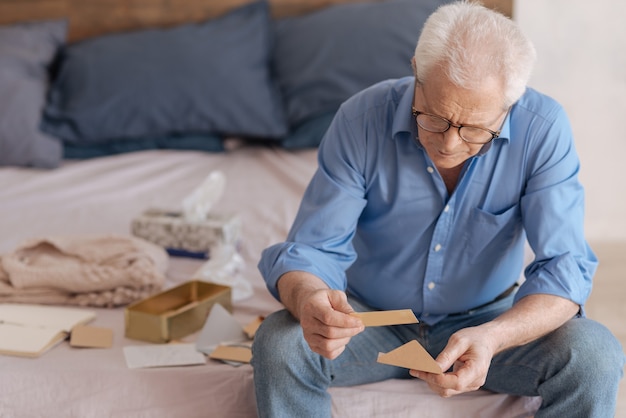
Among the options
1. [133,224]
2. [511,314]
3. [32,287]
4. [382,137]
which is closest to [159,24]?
[133,224]

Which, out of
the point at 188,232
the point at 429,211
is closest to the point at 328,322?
the point at 429,211

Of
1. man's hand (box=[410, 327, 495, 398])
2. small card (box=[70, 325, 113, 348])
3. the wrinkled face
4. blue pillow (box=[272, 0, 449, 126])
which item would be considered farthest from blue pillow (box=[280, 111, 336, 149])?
man's hand (box=[410, 327, 495, 398])

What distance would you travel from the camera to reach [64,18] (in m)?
3.23

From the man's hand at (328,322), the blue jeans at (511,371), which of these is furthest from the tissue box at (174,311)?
the man's hand at (328,322)

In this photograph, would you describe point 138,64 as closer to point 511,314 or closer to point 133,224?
point 133,224

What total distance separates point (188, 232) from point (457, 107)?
39.8 inches

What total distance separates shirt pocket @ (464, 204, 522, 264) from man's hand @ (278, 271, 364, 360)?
1.15 ft

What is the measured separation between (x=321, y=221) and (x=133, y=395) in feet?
1.66

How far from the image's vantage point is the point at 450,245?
5.36ft

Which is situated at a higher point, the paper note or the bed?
the paper note

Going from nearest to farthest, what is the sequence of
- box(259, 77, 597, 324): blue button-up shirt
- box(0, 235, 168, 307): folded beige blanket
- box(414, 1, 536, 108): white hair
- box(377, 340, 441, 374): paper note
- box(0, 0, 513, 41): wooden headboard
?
box(377, 340, 441, 374): paper note → box(414, 1, 536, 108): white hair → box(259, 77, 597, 324): blue button-up shirt → box(0, 235, 168, 307): folded beige blanket → box(0, 0, 513, 41): wooden headboard

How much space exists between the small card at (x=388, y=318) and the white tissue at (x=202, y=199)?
992mm

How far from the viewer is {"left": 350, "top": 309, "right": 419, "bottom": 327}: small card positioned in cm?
132

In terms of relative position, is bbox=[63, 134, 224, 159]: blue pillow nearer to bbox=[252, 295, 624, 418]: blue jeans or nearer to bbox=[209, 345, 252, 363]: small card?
bbox=[209, 345, 252, 363]: small card
